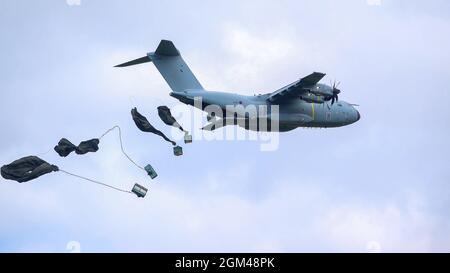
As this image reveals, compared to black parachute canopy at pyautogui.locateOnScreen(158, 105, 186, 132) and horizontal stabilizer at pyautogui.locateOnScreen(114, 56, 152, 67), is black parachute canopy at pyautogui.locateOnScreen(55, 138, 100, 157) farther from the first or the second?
horizontal stabilizer at pyautogui.locateOnScreen(114, 56, 152, 67)

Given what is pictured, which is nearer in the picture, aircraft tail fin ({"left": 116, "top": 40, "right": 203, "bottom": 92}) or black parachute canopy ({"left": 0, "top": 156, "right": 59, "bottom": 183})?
Answer: black parachute canopy ({"left": 0, "top": 156, "right": 59, "bottom": 183})

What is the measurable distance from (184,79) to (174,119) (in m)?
2.46

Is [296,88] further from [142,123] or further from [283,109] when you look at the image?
[142,123]

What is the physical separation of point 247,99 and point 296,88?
284cm

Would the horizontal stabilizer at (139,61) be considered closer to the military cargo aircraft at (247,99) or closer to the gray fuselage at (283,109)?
the military cargo aircraft at (247,99)

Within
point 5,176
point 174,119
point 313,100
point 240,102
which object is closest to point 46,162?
point 5,176

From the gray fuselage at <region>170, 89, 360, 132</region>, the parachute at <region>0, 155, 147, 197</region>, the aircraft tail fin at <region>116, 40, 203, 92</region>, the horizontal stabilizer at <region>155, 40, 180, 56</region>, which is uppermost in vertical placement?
the horizontal stabilizer at <region>155, 40, 180, 56</region>

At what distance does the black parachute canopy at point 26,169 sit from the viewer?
54375 millimetres

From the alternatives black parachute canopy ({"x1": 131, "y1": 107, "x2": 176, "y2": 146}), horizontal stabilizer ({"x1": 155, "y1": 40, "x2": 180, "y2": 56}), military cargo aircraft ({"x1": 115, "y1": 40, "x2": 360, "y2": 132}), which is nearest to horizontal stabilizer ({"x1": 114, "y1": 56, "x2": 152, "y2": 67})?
military cargo aircraft ({"x1": 115, "y1": 40, "x2": 360, "y2": 132})

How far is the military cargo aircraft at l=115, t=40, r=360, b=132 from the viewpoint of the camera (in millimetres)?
57812

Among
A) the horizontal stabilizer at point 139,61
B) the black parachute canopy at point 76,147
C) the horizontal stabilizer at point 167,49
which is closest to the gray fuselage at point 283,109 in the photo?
the horizontal stabilizer at point 167,49
